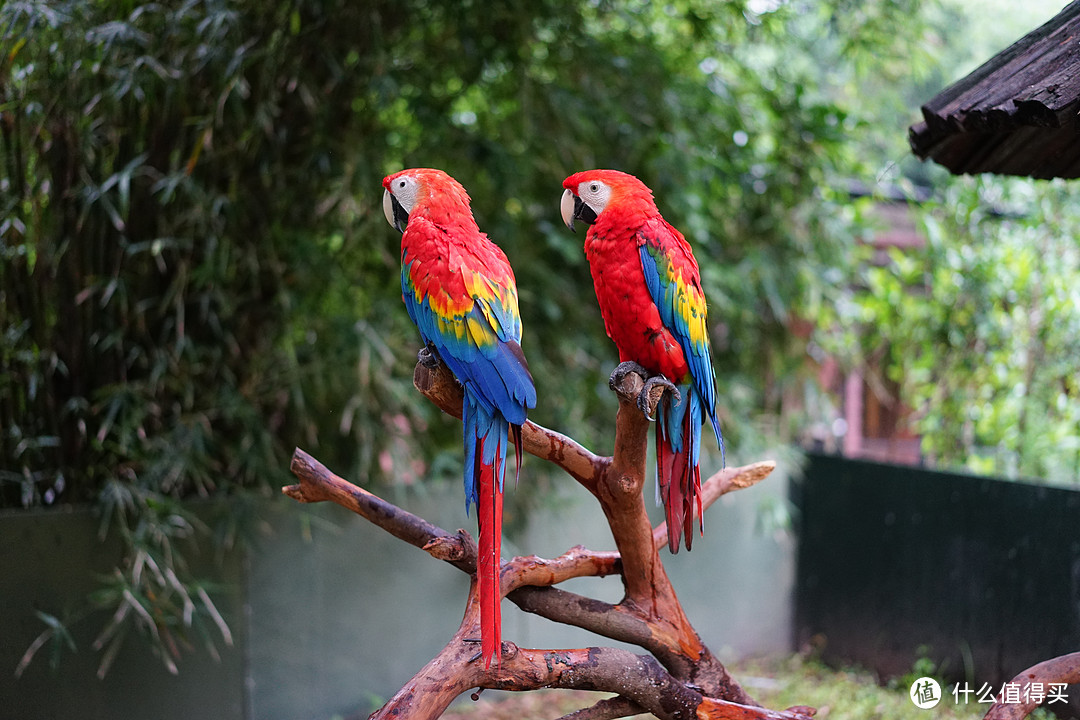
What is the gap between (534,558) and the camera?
146 centimetres

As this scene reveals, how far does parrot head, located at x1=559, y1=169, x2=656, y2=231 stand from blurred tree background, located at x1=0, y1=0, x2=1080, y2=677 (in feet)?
3.33

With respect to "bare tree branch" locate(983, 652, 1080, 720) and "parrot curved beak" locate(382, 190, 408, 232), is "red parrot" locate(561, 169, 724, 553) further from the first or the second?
"bare tree branch" locate(983, 652, 1080, 720)

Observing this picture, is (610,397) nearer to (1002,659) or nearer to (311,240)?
(311,240)

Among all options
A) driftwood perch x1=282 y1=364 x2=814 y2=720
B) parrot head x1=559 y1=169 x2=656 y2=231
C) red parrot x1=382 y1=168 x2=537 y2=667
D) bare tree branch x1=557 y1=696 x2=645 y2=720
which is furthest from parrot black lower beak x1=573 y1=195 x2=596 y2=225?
bare tree branch x1=557 y1=696 x2=645 y2=720

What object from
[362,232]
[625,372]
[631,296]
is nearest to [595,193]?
[631,296]

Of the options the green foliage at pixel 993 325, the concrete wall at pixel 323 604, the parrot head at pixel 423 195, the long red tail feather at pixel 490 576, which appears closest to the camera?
the long red tail feather at pixel 490 576

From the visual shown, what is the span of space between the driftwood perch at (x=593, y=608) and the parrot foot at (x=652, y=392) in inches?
0.6

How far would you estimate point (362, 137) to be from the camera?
7.61ft

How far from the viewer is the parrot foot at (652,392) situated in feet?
4.21

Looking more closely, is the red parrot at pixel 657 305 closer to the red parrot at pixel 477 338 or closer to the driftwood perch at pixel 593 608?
the driftwood perch at pixel 593 608

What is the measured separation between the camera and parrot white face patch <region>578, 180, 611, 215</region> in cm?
132

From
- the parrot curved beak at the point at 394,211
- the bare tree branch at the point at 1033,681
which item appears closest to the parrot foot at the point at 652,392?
the parrot curved beak at the point at 394,211

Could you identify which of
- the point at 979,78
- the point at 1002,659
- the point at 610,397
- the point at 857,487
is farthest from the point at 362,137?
the point at 1002,659

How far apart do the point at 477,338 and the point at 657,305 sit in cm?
29
